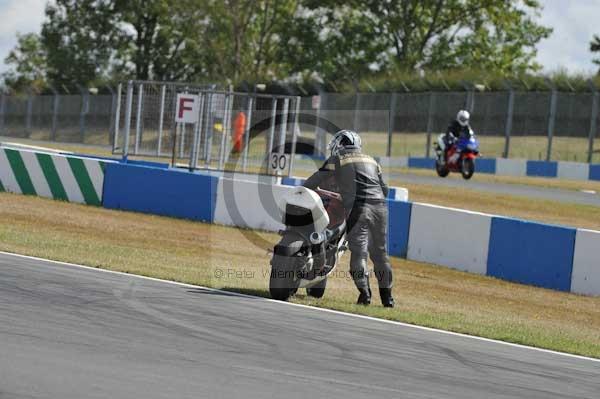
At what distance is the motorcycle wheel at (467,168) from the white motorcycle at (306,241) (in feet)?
60.6

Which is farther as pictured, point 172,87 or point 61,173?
point 172,87

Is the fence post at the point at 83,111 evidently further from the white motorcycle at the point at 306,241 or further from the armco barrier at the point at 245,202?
the white motorcycle at the point at 306,241

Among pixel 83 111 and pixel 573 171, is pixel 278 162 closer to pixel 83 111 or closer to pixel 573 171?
pixel 573 171

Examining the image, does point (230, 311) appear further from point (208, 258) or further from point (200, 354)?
point (208, 258)

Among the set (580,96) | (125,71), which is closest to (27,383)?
(580,96)

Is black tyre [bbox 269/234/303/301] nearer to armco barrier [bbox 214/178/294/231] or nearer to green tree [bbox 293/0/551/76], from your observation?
armco barrier [bbox 214/178/294/231]

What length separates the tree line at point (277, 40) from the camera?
61750mm

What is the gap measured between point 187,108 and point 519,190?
9.70m

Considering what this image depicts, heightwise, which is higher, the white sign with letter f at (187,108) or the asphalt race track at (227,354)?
the white sign with letter f at (187,108)

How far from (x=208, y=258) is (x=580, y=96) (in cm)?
2288

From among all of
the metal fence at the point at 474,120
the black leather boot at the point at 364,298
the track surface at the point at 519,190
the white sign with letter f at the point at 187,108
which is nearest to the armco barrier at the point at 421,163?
the metal fence at the point at 474,120

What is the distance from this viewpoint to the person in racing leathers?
10883 mm

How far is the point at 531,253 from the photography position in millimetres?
15258

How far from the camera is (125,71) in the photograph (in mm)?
70938
